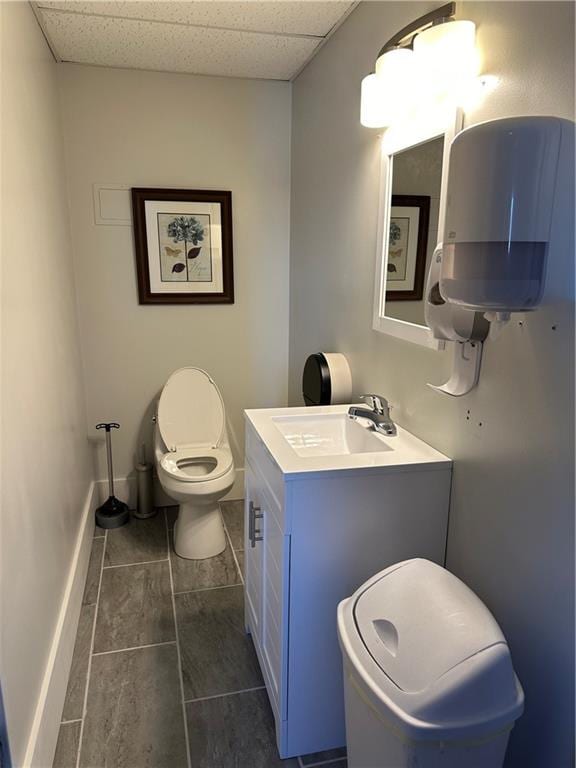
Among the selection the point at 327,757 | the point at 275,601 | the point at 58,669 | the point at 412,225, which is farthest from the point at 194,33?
the point at 327,757

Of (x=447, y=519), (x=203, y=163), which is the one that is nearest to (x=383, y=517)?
(x=447, y=519)

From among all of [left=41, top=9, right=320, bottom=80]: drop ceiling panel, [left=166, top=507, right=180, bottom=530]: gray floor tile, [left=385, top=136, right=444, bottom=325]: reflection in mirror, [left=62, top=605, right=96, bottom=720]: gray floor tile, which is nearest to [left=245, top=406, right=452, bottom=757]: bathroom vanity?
[left=385, top=136, right=444, bottom=325]: reflection in mirror

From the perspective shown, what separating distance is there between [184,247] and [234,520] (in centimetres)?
156

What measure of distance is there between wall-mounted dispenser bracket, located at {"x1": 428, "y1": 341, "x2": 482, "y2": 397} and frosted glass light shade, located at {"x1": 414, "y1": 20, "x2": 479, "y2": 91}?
25.9 inches

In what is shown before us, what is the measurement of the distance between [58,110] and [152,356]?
1.29m

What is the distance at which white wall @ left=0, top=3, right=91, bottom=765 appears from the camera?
1.36 m

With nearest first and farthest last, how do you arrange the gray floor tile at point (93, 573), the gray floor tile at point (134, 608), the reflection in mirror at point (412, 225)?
the reflection in mirror at point (412, 225), the gray floor tile at point (134, 608), the gray floor tile at point (93, 573)

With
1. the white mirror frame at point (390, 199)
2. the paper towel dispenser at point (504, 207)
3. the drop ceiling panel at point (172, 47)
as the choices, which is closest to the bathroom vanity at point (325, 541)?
the white mirror frame at point (390, 199)

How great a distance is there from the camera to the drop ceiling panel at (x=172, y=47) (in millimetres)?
2182

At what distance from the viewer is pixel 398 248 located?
173cm

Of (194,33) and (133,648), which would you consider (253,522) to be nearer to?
(133,648)

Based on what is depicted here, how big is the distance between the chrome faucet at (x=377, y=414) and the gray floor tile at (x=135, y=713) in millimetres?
1143

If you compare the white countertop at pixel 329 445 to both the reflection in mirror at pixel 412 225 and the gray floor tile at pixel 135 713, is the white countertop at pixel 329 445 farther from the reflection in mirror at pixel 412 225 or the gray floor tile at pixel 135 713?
the gray floor tile at pixel 135 713

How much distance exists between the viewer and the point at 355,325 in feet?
6.91
